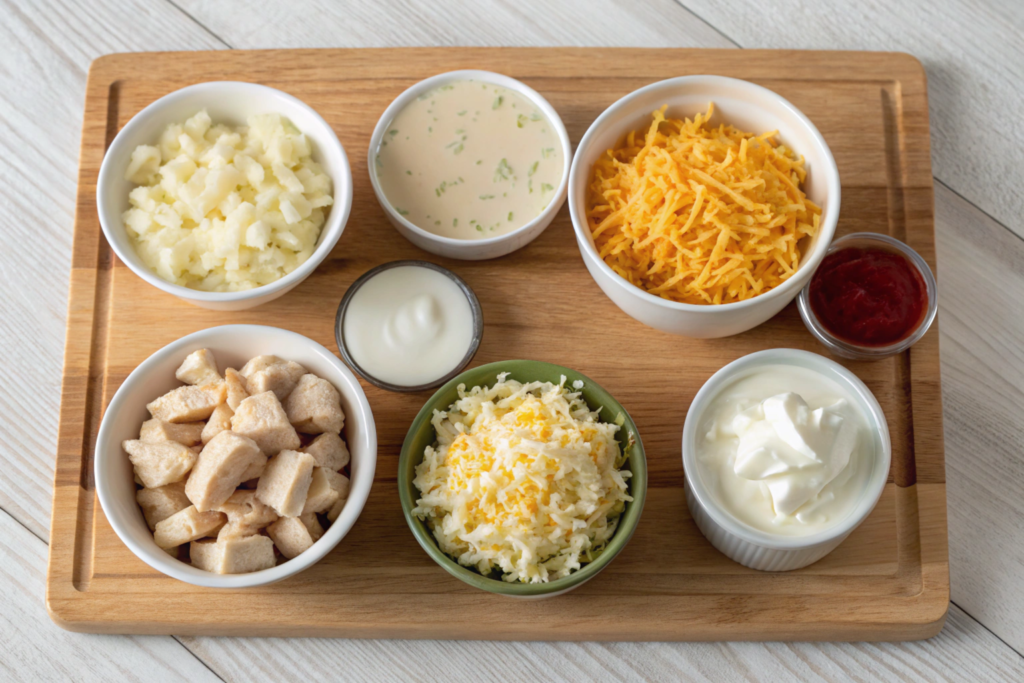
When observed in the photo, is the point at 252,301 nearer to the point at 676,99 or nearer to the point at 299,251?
the point at 299,251

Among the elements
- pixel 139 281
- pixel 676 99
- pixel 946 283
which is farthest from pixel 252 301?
pixel 946 283

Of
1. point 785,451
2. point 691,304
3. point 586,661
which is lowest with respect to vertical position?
point 586,661

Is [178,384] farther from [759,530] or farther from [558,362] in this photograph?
[759,530]

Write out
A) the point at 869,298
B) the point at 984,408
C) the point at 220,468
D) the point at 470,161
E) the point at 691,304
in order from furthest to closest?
the point at 984,408 < the point at 470,161 < the point at 869,298 < the point at 691,304 < the point at 220,468

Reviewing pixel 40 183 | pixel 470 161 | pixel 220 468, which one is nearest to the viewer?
pixel 220 468

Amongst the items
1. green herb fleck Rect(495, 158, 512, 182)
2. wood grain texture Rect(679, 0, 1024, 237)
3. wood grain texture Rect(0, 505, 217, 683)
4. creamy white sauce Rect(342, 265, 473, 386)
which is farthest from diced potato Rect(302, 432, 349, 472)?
wood grain texture Rect(679, 0, 1024, 237)

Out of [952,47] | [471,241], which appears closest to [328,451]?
[471,241]
